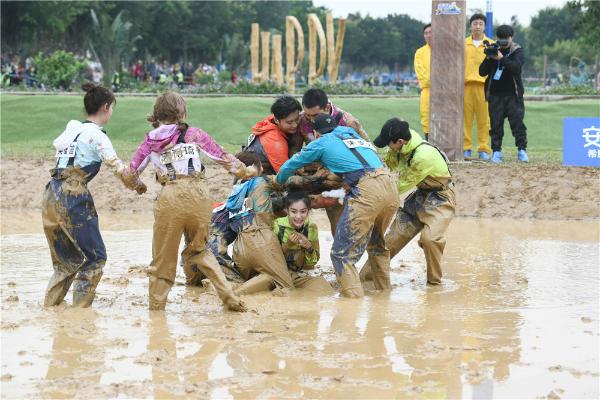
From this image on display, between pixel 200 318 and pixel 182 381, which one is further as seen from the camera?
pixel 200 318

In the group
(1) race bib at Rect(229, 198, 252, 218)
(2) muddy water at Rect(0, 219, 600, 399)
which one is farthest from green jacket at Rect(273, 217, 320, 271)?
(2) muddy water at Rect(0, 219, 600, 399)

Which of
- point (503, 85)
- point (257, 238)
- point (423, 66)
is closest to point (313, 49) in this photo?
point (423, 66)

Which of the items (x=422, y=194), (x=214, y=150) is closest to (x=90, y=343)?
(x=214, y=150)


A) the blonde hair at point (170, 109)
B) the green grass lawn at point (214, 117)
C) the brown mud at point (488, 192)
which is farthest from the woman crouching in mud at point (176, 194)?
the green grass lawn at point (214, 117)

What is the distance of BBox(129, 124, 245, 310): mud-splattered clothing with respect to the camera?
8172 mm

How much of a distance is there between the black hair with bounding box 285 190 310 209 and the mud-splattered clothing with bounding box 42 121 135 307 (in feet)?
5.69

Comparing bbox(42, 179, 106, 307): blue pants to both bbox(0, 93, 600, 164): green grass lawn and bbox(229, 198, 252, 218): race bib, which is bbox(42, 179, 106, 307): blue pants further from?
bbox(0, 93, 600, 164): green grass lawn

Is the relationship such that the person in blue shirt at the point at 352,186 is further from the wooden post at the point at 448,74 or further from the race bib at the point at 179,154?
the wooden post at the point at 448,74

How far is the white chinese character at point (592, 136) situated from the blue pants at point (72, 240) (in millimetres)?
9331

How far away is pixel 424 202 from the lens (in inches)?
390

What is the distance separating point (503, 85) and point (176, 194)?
871 centimetres

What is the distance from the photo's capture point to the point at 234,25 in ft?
280

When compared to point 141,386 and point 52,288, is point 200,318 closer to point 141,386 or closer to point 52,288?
point 52,288

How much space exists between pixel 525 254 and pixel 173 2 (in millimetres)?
68265
